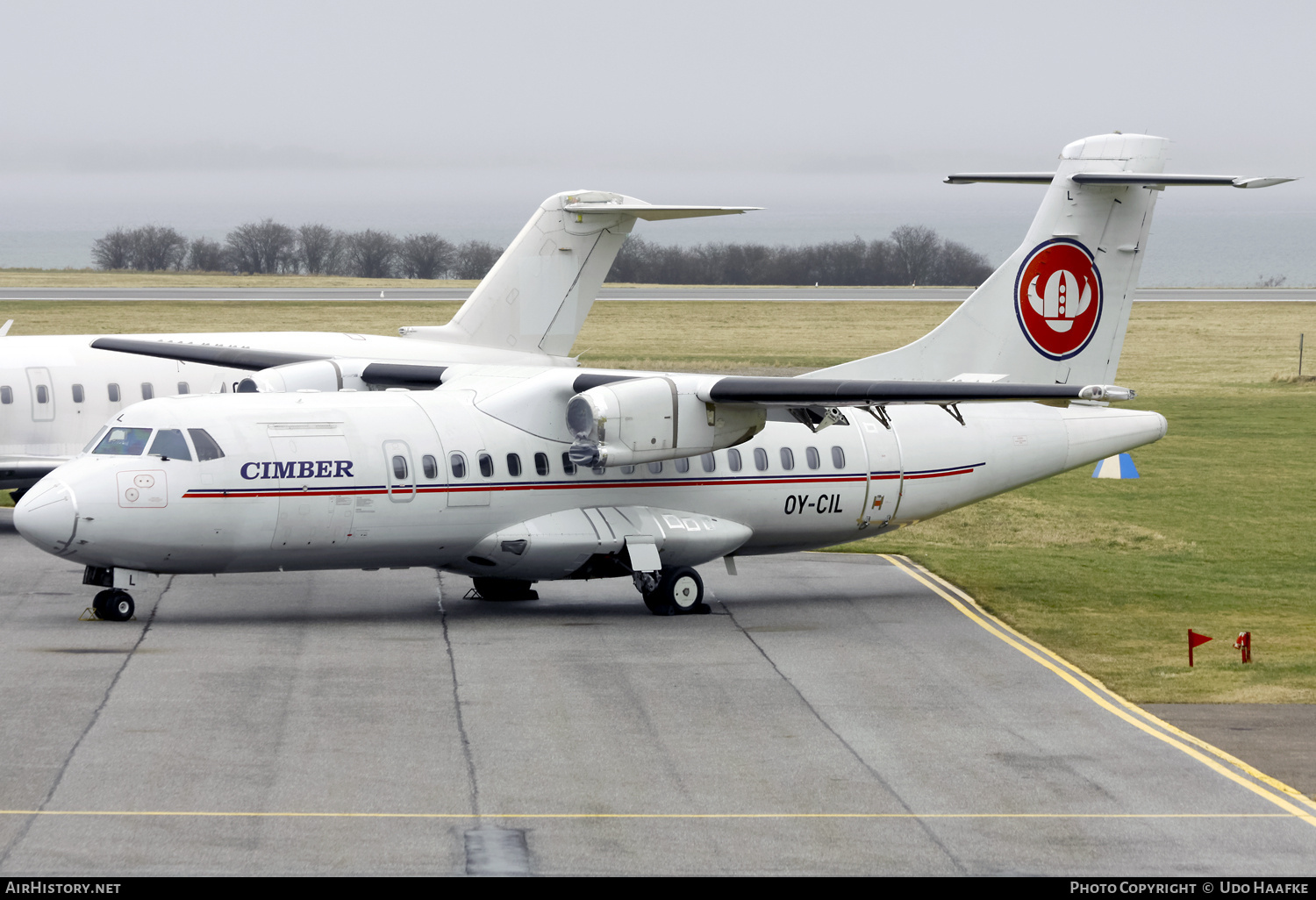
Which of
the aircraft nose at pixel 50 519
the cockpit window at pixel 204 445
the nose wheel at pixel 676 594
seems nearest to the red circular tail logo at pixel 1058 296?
the nose wheel at pixel 676 594

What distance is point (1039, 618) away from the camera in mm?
21266

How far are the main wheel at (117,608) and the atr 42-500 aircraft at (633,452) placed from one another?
2 cm

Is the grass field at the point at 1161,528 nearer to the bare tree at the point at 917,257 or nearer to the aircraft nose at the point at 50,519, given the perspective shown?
the aircraft nose at the point at 50,519

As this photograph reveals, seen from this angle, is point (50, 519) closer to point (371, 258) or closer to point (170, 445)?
point (170, 445)

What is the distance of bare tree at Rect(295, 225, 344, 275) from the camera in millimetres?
129625

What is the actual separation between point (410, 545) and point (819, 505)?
589 cm

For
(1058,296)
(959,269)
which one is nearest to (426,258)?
(959,269)

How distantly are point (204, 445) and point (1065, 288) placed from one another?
12.7m

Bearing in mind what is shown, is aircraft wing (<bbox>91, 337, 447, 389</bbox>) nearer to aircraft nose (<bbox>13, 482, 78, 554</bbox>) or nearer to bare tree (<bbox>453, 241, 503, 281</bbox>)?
aircraft nose (<bbox>13, 482, 78, 554</bbox>)

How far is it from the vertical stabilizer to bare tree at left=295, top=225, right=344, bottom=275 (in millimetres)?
111152

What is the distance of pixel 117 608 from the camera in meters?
19.3

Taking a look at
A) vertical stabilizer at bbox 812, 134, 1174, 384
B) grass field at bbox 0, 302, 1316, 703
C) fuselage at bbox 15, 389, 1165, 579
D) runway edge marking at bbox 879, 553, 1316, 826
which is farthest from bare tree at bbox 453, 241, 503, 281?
runway edge marking at bbox 879, 553, 1316, 826
